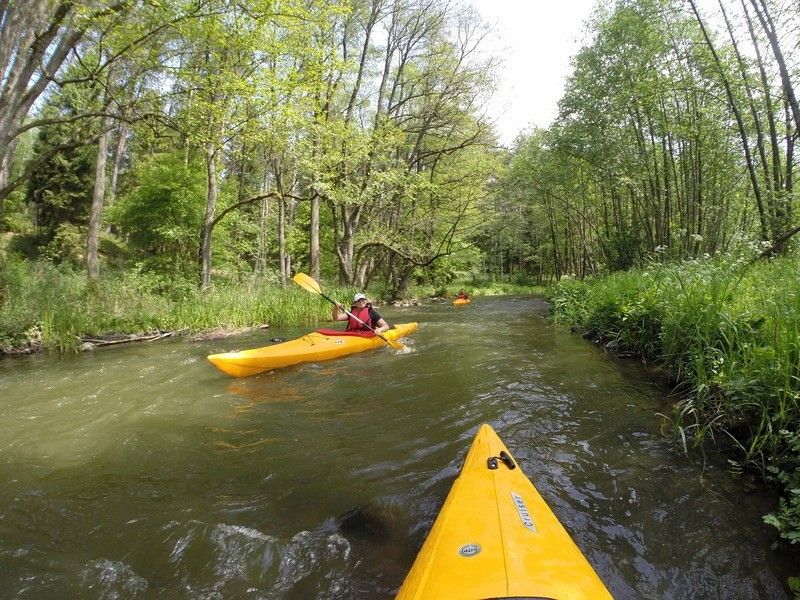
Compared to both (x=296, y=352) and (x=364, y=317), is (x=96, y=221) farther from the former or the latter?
(x=296, y=352)

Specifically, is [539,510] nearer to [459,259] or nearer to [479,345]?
[479,345]

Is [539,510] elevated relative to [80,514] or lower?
elevated

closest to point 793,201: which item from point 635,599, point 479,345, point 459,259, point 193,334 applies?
point 479,345

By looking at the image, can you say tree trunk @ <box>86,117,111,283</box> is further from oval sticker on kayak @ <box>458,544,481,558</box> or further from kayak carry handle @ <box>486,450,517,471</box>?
oval sticker on kayak @ <box>458,544,481,558</box>

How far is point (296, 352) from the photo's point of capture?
6.32 meters

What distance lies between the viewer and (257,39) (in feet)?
27.6

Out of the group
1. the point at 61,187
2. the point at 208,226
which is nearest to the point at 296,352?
the point at 208,226

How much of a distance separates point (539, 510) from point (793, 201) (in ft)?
26.8

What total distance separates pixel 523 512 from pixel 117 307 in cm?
933

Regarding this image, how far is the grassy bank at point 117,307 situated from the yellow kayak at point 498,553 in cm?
793

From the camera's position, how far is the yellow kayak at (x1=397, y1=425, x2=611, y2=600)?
1.47m

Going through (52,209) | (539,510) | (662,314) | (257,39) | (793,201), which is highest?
(257,39)

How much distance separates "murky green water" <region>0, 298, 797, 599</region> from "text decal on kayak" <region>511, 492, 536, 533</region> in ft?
1.90

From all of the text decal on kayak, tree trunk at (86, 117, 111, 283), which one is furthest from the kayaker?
tree trunk at (86, 117, 111, 283)
